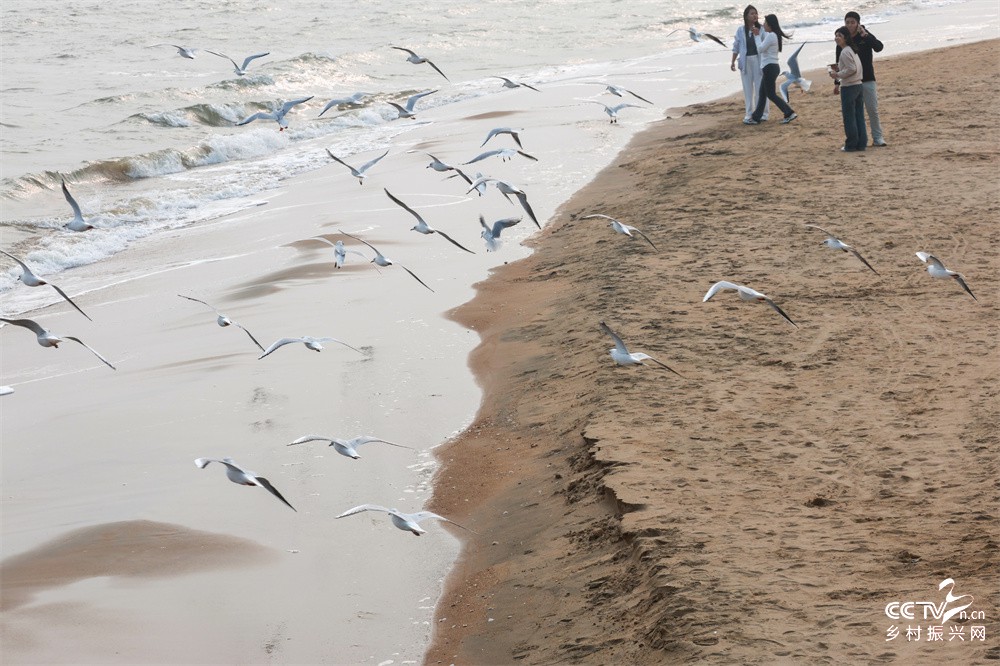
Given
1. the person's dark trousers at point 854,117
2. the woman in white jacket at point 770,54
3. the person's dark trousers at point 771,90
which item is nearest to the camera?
the person's dark trousers at point 854,117

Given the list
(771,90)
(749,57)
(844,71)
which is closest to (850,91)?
(844,71)

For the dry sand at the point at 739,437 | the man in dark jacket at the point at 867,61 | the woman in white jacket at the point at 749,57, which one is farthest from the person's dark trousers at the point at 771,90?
the dry sand at the point at 739,437

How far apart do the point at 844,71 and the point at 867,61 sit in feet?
1.25

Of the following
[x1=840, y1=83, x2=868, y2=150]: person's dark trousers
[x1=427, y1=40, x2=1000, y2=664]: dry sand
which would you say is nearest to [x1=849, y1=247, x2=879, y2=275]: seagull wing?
[x1=427, y1=40, x2=1000, y2=664]: dry sand

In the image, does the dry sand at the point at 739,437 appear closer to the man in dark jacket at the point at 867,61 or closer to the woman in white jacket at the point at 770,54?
the man in dark jacket at the point at 867,61

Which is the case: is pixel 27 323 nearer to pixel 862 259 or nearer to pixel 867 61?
pixel 862 259

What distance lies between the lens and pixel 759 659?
4.33 meters

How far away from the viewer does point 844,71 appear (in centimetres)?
1364

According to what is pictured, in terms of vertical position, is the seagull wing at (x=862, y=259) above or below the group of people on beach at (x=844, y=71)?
below

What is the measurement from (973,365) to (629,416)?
243 centimetres

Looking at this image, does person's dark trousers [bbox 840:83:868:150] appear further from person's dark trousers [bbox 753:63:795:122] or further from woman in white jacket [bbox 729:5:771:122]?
woman in white jacket [bbox 729:5:771:122]

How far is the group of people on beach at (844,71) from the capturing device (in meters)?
13.4

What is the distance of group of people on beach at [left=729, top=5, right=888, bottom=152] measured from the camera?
526 inches

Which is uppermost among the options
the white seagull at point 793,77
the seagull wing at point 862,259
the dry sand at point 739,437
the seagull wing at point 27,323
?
the white seagull at point 793,77
